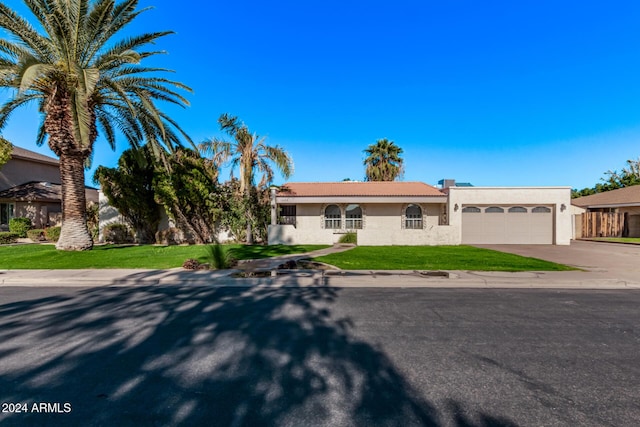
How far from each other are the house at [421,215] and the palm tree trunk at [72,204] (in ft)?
29.3

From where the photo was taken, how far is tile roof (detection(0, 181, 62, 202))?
21.3 meters

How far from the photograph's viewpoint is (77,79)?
11.7m

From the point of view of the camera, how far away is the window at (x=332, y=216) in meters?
20.4

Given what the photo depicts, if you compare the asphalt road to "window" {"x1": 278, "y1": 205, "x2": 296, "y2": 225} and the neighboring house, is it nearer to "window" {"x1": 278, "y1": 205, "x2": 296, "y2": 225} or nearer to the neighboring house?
"window" {"x1": 278, "y1": 205, "x2": 296, "y2": 225}

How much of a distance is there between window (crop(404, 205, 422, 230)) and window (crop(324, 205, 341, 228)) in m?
4.45

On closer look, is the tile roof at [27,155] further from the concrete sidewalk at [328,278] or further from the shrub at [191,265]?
the shrub at [191,265]

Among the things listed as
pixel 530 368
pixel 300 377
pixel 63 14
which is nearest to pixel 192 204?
pixel 63 14

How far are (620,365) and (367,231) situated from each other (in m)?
14.9

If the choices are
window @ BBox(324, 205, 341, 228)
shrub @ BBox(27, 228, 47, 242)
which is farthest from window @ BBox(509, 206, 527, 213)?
shrub @ BBox(27, 228, 47, 242)

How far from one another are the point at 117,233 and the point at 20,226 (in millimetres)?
7381

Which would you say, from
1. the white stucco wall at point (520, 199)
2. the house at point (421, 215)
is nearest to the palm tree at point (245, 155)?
the house at point (421, 215)

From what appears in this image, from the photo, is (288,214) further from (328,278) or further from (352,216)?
(328,278)

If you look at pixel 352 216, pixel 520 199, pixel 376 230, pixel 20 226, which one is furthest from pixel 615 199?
pixel 20 226

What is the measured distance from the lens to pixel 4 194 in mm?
21500
